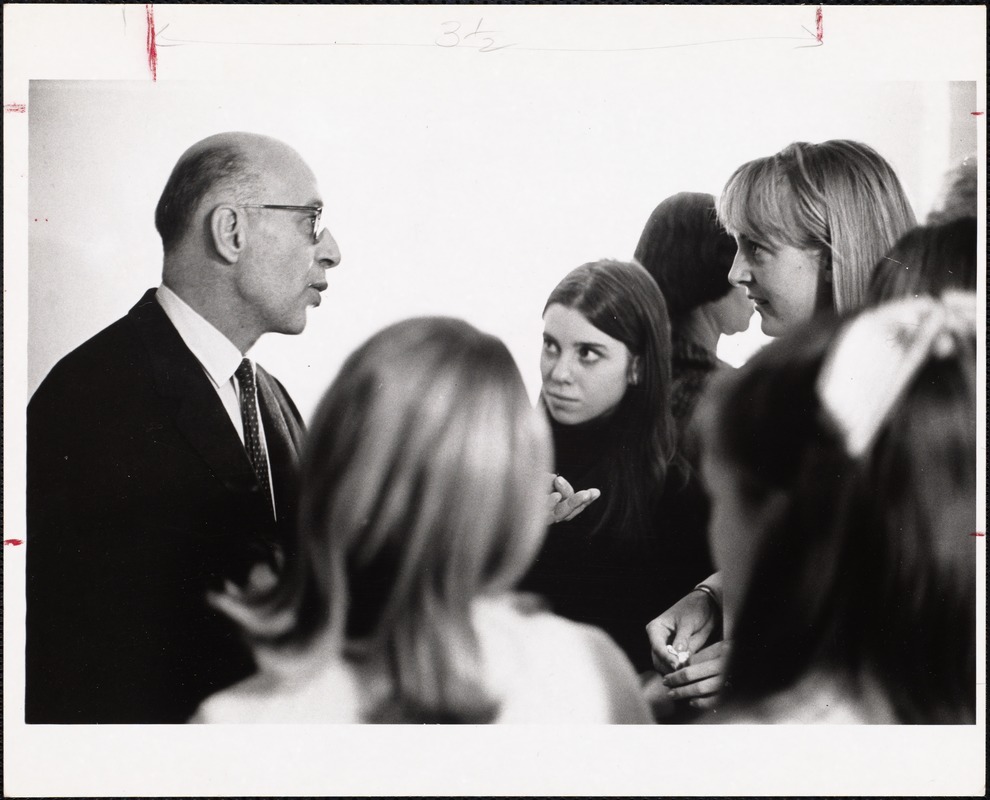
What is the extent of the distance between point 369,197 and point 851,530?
1.03 metres

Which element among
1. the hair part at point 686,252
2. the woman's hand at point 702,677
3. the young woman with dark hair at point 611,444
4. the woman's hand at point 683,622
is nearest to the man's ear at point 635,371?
the young woman with dark hair at point 611,444

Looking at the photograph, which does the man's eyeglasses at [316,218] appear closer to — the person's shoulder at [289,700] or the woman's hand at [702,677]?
the person's shoulder at [289,700]

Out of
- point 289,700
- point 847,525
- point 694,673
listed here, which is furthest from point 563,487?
point 289,700

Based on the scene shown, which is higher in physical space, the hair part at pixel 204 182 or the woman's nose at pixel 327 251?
the hair part at pixel 204 182

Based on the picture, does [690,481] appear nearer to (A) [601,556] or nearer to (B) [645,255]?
(A) [601,556]

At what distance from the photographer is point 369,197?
60.9 inches

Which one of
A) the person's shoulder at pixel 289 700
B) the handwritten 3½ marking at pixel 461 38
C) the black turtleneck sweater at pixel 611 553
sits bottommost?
the person's shoulder at pixel 289 700

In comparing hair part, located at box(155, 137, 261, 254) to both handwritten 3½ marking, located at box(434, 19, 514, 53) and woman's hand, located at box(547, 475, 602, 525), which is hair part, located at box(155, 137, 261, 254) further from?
woman's hand, located at box(547, 475, 602, 525)

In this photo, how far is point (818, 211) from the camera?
5.11ft

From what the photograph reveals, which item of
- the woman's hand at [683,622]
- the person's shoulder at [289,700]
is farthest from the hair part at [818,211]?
the person's shoulder at [289,700]

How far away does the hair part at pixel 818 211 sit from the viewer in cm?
156

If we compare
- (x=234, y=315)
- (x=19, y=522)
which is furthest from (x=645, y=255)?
(x=19, y=522)

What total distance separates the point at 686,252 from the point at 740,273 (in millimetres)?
103

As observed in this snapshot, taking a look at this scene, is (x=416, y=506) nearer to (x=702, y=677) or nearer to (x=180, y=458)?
(x=180, y=458)
